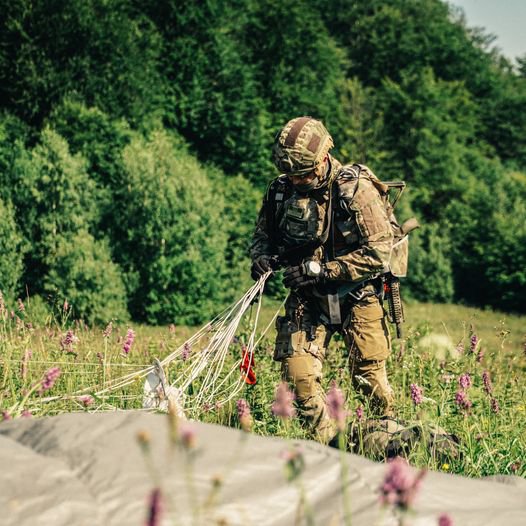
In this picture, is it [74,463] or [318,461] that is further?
[318,461]

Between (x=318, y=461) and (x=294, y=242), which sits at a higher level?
(x=294, y=242)

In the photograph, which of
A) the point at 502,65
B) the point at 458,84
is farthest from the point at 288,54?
the point at 502,65

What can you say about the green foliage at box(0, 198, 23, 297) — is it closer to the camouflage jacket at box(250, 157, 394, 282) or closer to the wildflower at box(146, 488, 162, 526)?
the camouflage jacket at box(250, 157, 394, 282)

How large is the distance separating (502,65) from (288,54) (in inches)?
1075

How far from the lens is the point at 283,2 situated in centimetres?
1969

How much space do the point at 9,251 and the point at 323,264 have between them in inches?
327

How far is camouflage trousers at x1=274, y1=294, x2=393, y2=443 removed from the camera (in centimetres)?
461

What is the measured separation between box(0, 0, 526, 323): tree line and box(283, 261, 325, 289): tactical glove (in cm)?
319

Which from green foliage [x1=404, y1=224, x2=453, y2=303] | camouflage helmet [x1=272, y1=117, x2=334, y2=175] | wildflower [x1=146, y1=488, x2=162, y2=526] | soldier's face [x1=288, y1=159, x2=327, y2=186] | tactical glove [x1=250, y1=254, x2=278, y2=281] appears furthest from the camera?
green foliage [x1=404, y1=224, x2=453, y2=303]

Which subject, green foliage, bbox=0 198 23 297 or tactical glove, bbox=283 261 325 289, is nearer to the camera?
tactical glove, bbox=283 261 325 289

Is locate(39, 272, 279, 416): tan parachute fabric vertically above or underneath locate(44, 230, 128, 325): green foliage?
above

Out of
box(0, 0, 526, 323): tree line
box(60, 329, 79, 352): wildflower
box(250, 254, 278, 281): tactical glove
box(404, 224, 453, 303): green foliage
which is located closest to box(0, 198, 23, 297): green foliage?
box(0, 0, 526, 323): tree line

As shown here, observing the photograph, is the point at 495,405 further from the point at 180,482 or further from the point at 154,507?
the point at 154,507

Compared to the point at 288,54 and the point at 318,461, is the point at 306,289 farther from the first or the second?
the point at 288,54
